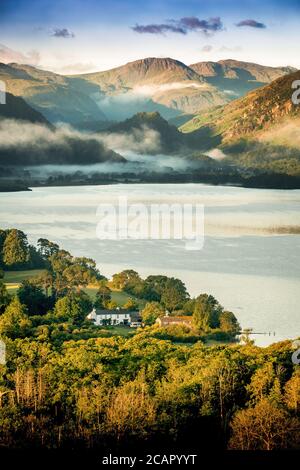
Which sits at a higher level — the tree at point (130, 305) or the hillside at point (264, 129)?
the hillside at point (264, 129)

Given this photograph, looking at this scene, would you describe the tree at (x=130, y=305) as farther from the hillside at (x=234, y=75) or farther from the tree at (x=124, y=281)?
the hillside at (x=234, y=75)

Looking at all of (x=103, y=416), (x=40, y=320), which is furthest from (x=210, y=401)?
(x=40, y=320)

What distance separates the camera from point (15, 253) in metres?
13.3

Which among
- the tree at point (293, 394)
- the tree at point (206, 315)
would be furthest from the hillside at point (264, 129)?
the tree at point (293, 394)

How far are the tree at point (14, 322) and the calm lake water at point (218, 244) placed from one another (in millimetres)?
2275

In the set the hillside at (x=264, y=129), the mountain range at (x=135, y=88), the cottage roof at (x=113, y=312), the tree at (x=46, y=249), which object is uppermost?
the mountain range at (x=135, y=88)

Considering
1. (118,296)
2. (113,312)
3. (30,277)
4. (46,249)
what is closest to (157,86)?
(46,249)

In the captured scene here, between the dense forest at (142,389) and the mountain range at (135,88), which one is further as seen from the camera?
the mountain range at (135,88)

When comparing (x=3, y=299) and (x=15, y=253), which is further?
(x=15, y=253)

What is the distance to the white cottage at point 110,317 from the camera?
9.59 meters

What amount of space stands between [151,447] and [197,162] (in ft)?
112

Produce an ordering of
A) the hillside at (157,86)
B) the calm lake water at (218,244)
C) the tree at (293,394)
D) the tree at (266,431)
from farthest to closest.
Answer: the hillside at (157,86) → the calm lake water at (218,244) → the tree at (293,394) → the tree at (266,431)

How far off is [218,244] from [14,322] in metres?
9.46

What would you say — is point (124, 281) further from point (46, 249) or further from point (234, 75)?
point (234, 75)
